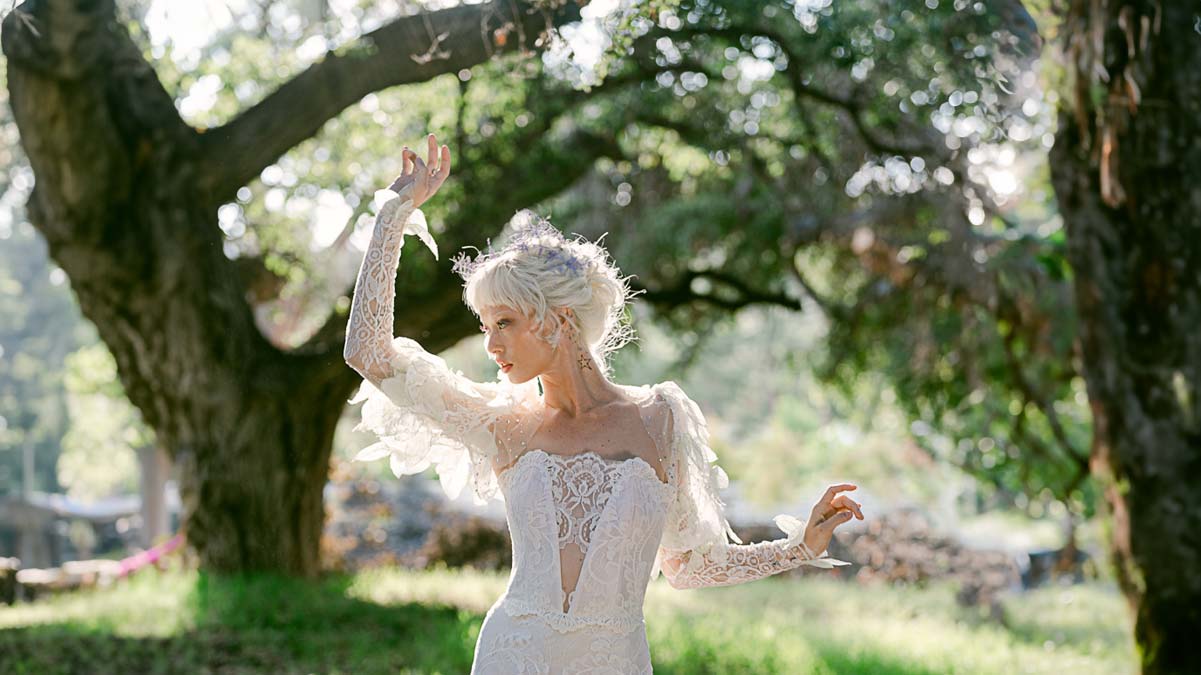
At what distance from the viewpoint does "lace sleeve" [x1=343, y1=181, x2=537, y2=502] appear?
3.46m

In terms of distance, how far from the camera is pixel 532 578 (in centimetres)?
328

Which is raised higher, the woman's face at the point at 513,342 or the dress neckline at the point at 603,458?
the woman's face at the point at 513,342

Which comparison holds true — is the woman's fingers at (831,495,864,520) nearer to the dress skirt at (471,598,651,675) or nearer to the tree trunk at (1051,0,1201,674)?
the dress skirt at (471,598,651,675)

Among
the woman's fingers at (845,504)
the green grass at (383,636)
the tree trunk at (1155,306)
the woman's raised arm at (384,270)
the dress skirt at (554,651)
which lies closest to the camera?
the dress skirt at (554,651)

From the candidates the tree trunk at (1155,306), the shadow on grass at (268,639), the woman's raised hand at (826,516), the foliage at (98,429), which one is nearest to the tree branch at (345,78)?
the shadow on grass at (268,639)

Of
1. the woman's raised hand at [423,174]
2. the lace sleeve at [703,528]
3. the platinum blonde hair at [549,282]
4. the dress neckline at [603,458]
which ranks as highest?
the woman's raised hand at [423,174]

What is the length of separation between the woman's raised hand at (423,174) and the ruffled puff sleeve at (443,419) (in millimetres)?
433

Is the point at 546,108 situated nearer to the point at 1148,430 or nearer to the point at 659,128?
the point at 659,128

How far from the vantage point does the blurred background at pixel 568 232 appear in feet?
25.7

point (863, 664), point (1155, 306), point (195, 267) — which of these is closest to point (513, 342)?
point (863, 664)

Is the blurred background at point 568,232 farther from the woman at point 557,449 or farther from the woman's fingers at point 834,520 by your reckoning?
the woman's fingers at point 834,520

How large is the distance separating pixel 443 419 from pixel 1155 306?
564 cm

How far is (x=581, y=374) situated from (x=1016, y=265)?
10.3 m

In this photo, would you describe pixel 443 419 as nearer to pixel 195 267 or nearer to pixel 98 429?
pixel 195 267
